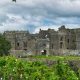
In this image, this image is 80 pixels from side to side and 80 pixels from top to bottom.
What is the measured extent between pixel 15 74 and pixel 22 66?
682 mm

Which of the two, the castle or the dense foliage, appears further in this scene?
→ the castle

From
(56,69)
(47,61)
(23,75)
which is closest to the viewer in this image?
(23,75)

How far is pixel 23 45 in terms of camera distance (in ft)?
312

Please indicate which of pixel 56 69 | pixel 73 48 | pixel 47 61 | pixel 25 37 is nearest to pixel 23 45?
pixel 25 37

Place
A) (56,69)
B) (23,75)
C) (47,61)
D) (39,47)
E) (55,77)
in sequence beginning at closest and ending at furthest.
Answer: (55,77), (23,75), (56,69), (47,61), (39,47)

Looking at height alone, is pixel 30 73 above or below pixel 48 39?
below

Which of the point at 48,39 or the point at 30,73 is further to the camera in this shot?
the point at 48,39

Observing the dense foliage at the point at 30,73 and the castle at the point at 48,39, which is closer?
the dense foliage at the point at 30,73

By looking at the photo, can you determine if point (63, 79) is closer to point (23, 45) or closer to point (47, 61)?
point (47, 61)

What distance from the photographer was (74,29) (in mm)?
96000

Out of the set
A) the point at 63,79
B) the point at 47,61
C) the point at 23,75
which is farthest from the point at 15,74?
the point at 47,61

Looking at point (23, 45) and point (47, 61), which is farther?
point (23, 45)

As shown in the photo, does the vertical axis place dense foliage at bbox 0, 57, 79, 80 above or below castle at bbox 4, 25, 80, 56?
below

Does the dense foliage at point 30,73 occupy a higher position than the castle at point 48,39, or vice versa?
the castle at point 48,39
